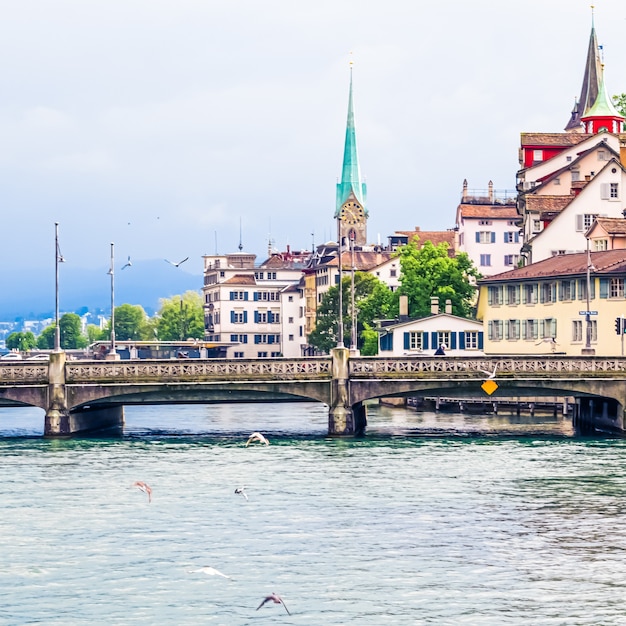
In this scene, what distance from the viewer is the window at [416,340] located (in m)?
128

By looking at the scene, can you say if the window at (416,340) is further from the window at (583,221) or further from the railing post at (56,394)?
the railing post at (56,394)

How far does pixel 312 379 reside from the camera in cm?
8450

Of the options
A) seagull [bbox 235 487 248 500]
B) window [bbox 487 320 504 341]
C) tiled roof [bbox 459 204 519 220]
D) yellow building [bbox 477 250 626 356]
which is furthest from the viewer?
tiled roof [bbox 459 204 519 220]

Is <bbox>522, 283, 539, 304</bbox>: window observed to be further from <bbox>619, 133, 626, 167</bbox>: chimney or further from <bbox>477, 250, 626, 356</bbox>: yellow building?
<bbox>619, 133, 626, 167</bbox>: chimney

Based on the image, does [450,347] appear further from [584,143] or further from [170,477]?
[170,477]

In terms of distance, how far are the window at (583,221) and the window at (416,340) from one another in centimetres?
1475

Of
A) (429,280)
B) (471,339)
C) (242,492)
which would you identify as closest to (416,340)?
(471,339)

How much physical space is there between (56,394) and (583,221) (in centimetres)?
5710

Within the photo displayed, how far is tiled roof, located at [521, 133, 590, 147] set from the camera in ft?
473

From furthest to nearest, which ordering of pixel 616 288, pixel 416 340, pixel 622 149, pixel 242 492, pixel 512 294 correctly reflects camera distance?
1. pixel 622 149
2. pixel 416 340
3. pixel 512 294
4. pixel 616 288
5. pixel 242 492

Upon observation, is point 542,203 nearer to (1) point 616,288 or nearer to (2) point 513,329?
(2) point 513,329

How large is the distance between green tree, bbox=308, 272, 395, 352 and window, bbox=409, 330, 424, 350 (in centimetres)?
3261

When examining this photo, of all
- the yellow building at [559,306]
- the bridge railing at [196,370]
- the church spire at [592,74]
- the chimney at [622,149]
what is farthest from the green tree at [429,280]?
the bridge railing at [196,370]

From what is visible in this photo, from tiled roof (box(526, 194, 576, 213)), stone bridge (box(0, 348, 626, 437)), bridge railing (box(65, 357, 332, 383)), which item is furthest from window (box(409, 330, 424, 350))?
bridge railing (box(65, 357, 332, 383))
